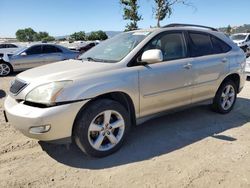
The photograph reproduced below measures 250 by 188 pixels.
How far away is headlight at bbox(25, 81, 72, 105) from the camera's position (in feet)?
10.9

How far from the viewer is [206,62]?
4.98 meters

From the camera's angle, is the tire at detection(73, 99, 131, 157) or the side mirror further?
the side mirror

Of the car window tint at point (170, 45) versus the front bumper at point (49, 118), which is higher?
the car window tint at point (170, 45)

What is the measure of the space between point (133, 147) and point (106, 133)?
0.54 metres

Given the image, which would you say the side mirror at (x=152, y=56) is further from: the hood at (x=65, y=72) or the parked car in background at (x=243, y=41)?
the parked car in background at (x=243, y=41)

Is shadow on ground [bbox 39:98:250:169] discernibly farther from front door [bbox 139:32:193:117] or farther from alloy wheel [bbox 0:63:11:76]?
alloy wheel [bbox 0:63:11:76]

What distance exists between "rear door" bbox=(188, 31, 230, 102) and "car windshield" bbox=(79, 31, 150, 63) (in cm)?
103

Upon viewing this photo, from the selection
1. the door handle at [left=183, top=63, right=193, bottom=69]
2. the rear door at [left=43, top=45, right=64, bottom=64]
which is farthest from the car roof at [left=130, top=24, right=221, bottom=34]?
the rear door at [left=43, top=45, right=64, bottom=64]

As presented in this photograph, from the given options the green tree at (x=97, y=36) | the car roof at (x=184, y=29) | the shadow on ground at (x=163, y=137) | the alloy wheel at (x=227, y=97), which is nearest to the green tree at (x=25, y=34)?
the green tree at (x=97, y=36)

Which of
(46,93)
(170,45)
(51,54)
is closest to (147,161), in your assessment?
(46,93)

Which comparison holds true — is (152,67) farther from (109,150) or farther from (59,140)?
(59,140)

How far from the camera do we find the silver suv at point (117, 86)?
134 inches

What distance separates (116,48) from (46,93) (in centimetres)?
152

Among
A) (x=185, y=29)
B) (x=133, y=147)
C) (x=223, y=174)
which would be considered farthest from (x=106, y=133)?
(x=185, y=29)
